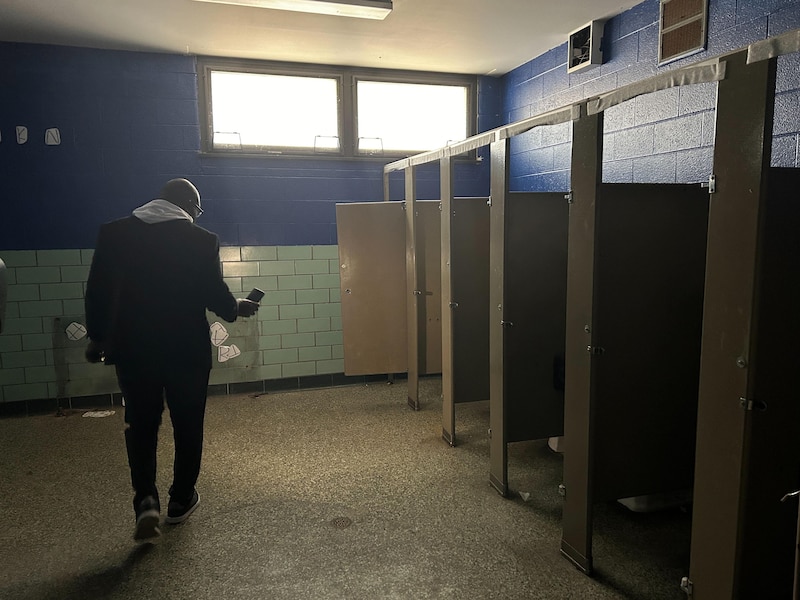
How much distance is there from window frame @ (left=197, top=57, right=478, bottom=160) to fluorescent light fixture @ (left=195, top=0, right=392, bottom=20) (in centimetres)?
122

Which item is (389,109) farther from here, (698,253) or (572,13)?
(698,253)

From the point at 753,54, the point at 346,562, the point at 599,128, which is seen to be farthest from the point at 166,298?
the point at 753,54

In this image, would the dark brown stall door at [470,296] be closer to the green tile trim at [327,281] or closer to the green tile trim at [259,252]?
the green tile trim at [327,281]

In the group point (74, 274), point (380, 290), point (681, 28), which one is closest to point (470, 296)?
point (380, 290)

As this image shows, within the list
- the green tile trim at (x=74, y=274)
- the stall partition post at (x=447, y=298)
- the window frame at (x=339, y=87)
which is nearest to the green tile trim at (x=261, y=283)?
the window frame at (x=339, y=87)

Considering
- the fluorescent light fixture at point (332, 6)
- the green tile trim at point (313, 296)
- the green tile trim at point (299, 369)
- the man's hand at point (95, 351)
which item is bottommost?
the green tile trim at point (299, 369)

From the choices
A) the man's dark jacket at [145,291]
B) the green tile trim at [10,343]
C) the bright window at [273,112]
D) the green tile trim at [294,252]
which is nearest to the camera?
the man's dark jacket at [145,291]

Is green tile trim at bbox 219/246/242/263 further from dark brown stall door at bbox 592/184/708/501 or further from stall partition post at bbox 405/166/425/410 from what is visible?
dark brown stall door at bbox 592/184/708/501

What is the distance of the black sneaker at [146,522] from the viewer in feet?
8.11

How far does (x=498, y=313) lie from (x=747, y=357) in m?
1.38

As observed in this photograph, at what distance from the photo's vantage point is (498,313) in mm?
2844

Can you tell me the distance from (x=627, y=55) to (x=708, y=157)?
98 cm

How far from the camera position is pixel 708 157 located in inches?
115

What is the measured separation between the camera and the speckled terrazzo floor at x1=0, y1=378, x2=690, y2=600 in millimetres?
2221
